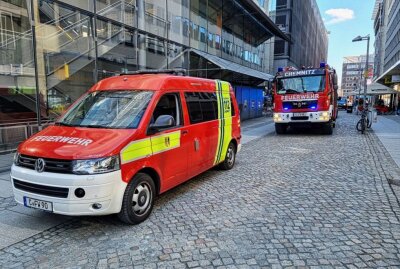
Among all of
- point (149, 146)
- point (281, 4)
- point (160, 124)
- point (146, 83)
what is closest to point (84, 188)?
point (149, 146)

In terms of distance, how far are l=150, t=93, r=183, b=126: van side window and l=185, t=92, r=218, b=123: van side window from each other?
313 millimetres

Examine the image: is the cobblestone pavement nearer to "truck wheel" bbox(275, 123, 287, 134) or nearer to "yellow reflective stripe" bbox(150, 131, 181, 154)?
"yellow reflective stripe" bbox(150, 131, 181, 154)

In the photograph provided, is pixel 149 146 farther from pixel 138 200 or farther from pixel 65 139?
pixel 65 139

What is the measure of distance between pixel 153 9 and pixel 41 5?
5555 mm

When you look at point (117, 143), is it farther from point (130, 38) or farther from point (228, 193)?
point (130, 38)

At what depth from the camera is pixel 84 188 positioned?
12.1 feet

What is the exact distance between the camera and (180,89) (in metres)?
5.50

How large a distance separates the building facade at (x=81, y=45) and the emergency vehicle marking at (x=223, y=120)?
5.83 m

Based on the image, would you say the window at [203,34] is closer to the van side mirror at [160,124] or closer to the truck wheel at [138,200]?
the van side mirror at [160,124]

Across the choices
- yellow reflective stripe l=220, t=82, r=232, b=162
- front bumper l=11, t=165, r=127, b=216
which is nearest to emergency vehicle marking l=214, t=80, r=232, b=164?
yellow reflective stripe l=220, t=82, r=232, b=162

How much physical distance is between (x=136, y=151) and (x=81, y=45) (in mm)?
8984

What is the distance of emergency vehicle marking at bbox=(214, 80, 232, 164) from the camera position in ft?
22.6

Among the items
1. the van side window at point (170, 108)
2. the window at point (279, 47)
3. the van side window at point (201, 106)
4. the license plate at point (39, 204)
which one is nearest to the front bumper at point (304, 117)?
the van side window at point (201, 106)

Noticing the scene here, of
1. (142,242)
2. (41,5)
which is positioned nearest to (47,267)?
(142,242)
